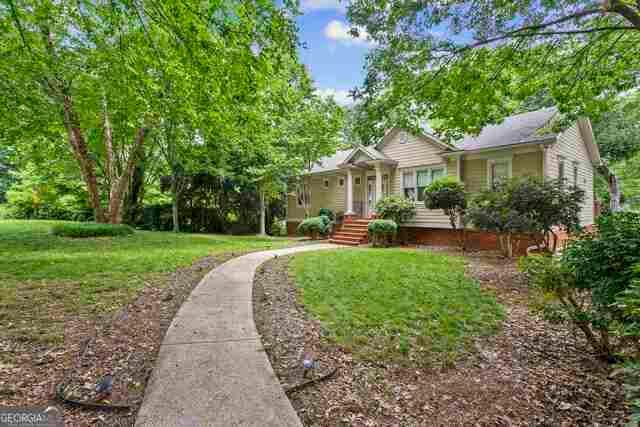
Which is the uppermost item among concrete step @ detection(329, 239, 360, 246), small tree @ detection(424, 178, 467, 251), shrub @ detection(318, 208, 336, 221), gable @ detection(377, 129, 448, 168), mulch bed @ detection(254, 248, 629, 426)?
gable @ detection(377, 129, 448, 168)

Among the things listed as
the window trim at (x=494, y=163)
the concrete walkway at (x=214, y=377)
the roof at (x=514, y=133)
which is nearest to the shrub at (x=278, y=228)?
the roof at (x=514, y=133)

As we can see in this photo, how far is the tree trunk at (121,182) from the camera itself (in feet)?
39.0

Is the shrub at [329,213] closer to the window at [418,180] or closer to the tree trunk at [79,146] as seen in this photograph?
the window at [418,180]

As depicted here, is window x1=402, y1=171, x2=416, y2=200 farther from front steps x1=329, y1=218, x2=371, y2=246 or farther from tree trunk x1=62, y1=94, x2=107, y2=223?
tree trunk x1=62, y1=94, x2=107, y2=223

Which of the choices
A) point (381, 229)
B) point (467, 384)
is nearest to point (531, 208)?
point (381, 229)

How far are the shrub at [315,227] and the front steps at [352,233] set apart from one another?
748mm

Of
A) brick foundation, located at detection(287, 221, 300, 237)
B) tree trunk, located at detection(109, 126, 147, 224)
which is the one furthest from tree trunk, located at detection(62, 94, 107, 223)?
brick foundation, located at detection(287, 221, 300, 237)

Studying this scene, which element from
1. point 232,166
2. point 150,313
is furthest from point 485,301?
point 232,166

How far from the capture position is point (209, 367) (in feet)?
8.52

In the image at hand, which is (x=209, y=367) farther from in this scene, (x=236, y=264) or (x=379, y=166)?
(x=379, y=166)

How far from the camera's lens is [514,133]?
1087 centimetres

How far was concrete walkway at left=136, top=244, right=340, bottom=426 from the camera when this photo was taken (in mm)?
2014

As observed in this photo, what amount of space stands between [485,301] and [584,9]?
563 cm

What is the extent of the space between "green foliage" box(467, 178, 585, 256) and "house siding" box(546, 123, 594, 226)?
2.98m
